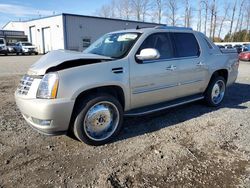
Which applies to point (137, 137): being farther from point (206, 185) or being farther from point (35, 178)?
point (35, 178)

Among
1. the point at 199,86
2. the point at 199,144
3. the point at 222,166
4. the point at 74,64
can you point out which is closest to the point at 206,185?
the point at 222,166

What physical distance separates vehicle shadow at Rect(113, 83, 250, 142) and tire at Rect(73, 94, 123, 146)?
25 centimetres

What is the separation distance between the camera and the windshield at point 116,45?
4148 mm

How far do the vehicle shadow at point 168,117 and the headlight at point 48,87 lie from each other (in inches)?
55.2

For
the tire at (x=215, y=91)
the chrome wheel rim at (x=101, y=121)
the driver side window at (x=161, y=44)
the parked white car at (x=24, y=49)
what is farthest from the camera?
the parked white car at (x=24, y=49)

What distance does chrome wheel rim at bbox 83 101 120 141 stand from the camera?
148 inches

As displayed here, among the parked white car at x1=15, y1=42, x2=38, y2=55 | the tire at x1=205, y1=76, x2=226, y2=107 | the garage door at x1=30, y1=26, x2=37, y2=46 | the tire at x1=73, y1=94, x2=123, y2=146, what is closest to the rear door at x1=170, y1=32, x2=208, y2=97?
the tire at x1=205, y1=76, x2=226, y2=107

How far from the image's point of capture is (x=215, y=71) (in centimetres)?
576

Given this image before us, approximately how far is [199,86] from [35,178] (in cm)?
396

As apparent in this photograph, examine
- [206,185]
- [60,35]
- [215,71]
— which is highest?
[60,35]

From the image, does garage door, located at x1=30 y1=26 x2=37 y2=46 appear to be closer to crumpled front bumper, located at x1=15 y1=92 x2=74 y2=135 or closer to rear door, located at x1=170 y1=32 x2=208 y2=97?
rear door, located at x1=170 y1=32 x2=208 y2=97

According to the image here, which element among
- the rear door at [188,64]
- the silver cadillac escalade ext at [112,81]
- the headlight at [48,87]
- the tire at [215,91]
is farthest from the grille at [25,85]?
the tire at [215,91]

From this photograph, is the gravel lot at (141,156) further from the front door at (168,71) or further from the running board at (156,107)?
the front door at (168,71)

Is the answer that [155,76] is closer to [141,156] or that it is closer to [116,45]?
[116,45]
